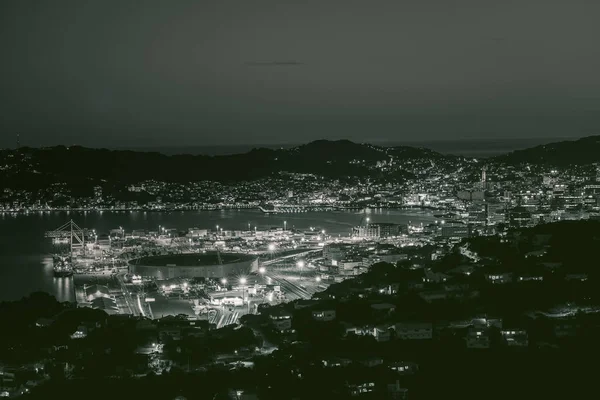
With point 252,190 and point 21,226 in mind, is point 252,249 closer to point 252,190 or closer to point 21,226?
point 21,226

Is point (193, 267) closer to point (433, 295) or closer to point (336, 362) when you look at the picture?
point (433, 295)

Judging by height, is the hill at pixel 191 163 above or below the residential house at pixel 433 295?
above

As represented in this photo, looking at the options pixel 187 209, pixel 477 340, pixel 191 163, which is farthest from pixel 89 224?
pixel 191 163

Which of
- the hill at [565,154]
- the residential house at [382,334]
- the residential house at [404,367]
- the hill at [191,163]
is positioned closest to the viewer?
the residential house at [404,367]

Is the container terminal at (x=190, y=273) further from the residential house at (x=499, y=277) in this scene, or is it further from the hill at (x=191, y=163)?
the hill at (x=191, y=163)

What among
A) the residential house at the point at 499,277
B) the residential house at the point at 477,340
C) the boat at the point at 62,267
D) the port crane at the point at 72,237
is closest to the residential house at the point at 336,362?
the residential house at the point at 477,340

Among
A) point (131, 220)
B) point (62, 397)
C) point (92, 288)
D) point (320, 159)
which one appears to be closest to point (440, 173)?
point (320, 159)
